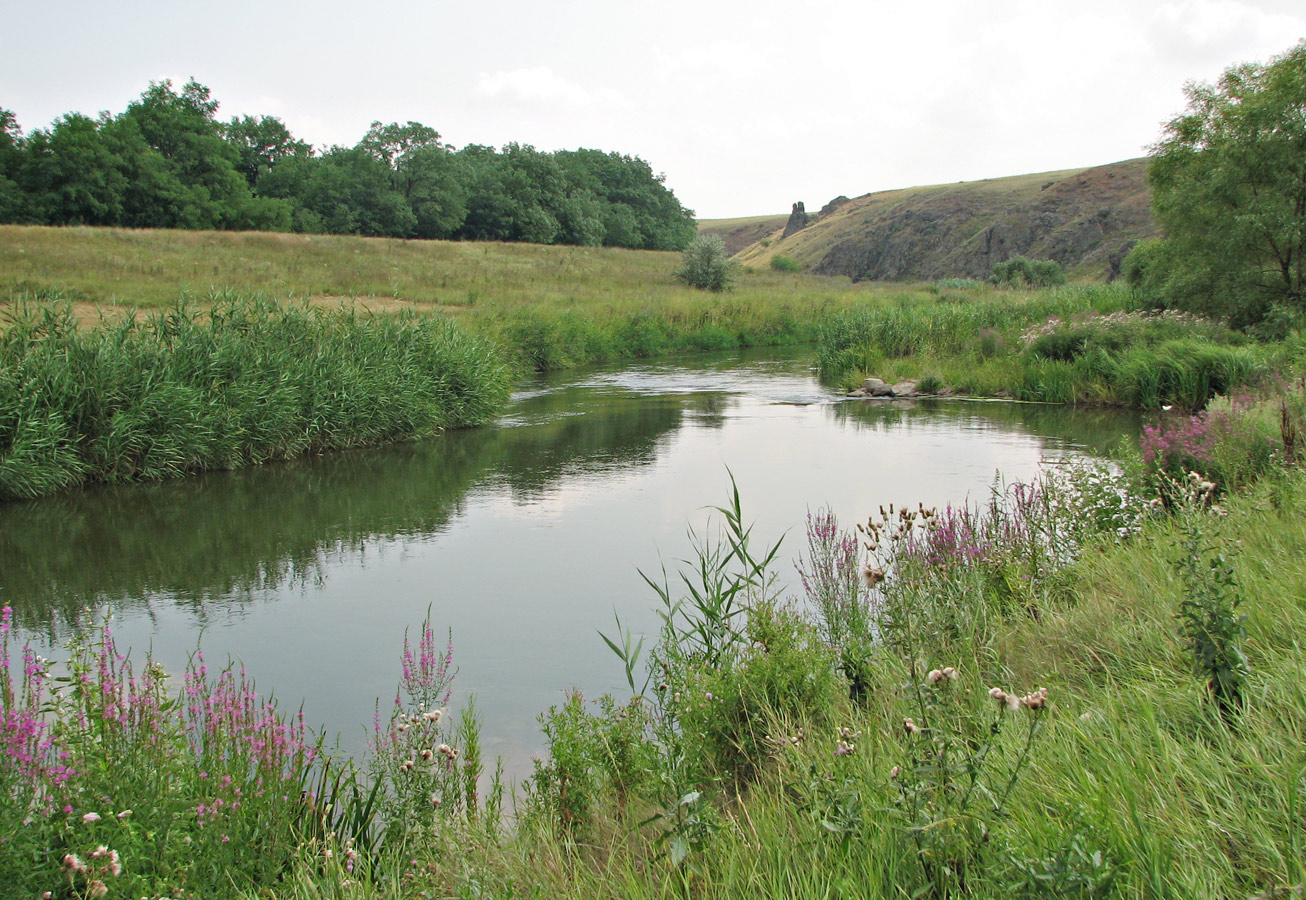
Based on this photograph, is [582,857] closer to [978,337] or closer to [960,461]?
[960,461]

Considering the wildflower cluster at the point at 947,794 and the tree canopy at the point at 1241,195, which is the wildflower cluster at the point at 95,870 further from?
the tree canopy at the point at 1241,195

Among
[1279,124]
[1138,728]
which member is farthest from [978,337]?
[1138,728]

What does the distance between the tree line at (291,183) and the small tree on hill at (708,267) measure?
1782 centimetres

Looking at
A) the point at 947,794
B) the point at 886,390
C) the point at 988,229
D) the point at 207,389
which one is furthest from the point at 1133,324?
the point at 988,229

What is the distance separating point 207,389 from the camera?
11.9 meters

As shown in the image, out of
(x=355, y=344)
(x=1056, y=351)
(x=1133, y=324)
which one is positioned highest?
(x=355, y=344)

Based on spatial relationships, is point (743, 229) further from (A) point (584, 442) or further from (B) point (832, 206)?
(A) point (584, 442)

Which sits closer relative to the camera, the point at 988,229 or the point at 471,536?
the point at 471,536

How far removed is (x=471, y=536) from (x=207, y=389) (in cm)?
536

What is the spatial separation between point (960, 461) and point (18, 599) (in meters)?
10.0

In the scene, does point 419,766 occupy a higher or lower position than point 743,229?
lower

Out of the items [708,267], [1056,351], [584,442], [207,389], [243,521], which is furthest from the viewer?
[708,267]

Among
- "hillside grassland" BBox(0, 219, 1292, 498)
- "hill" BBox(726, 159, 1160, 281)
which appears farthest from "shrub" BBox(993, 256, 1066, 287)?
"hillside grassland" BBox(0, 219, 1292, 498)

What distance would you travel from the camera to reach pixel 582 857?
316 cm
